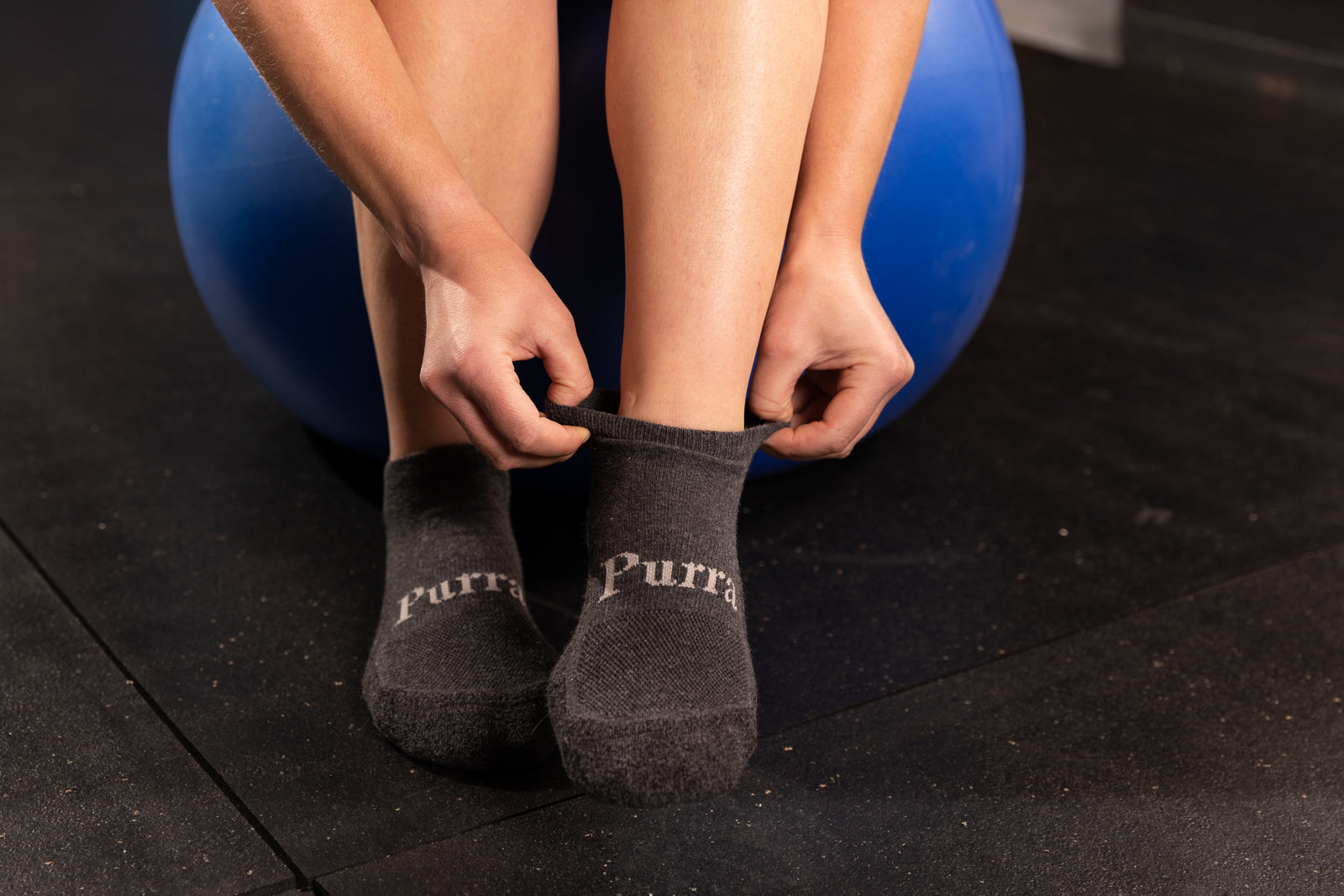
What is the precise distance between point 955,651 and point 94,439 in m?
0.78

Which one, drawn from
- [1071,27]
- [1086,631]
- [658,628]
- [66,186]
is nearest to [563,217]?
[658,628]

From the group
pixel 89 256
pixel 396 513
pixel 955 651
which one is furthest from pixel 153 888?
pixel 89 256

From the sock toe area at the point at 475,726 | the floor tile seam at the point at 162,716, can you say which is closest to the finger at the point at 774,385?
the sock toe area at the point at 475,726

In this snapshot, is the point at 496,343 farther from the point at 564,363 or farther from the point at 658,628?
the point at 658,628

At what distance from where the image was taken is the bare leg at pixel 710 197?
66 cm

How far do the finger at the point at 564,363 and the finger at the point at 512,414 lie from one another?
0.02m

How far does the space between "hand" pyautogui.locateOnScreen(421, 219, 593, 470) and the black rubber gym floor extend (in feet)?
0.72

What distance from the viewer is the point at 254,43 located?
0.66 meters

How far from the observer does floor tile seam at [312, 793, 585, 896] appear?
64cm

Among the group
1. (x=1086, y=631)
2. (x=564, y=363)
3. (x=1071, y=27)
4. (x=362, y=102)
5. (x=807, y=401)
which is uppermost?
(x=362, y=102)

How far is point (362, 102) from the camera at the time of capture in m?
0.65

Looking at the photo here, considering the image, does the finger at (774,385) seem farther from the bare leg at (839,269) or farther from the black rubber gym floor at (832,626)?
the black rubber gym floor at (832,626)

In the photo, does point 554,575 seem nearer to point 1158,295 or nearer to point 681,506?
point 681,506

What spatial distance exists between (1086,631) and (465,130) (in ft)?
1.84
